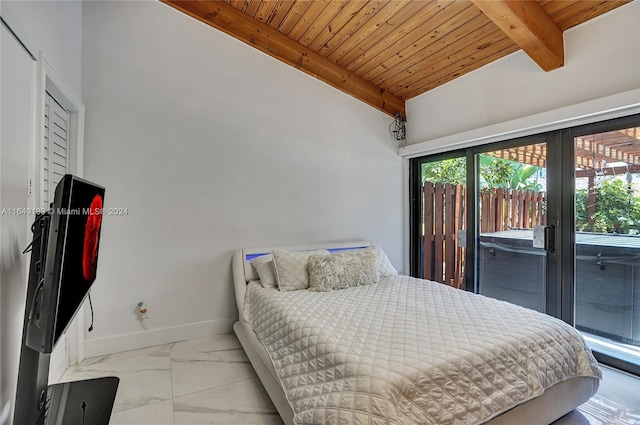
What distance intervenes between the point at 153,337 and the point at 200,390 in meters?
0.93

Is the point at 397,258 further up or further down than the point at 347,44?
further down

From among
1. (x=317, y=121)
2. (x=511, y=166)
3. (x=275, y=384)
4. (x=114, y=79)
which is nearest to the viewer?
(x=275, y=384)

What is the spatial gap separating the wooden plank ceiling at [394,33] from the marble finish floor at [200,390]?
8.17 ft

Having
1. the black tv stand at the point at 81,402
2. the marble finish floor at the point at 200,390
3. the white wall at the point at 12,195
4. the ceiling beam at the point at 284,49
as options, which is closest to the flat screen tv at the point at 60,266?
the white wall at the point at 12,195

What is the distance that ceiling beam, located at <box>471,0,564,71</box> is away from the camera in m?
1.98

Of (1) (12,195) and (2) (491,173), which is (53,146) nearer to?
(1) (12,195)

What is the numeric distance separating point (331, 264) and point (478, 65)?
250 cm

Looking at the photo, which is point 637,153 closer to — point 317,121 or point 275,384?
point 317,121

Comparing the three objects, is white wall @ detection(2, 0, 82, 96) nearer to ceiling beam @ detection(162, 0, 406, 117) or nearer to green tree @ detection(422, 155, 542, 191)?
ceiling beam @ detection(162, 0, 406, 117)

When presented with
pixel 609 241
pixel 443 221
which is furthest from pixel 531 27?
pixel 443 221

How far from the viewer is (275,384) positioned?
5.77 feet

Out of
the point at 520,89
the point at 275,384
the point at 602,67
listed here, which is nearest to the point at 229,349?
the point at 275,384

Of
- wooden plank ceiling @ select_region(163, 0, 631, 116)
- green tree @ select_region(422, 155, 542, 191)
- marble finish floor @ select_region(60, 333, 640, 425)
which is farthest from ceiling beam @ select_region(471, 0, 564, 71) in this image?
marble finish floor @ select_region(60, 333, 640, 425)

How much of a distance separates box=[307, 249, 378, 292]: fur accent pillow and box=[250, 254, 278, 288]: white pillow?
35 cm
